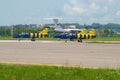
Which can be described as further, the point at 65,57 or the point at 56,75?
the point at 65,57

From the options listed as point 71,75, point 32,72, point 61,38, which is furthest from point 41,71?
point 61,38

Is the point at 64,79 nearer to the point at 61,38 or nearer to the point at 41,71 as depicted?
the point at 41,71

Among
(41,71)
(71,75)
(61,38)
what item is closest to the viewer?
(71,75)

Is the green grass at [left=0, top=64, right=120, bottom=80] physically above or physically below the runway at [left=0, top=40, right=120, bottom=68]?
above

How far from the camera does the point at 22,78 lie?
11961 millimetres

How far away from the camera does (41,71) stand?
13.6m

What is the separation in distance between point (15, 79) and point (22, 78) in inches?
10.2

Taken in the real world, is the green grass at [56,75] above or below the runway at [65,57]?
above

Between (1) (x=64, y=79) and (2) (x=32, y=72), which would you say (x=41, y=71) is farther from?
(1) (x=64, y=79)

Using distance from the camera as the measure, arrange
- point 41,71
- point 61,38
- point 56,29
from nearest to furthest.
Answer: point 41,71, point 61,38, point 56,29

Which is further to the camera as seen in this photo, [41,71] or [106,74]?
[41,71]

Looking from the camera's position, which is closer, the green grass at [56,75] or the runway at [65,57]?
the green grass at [56,75]

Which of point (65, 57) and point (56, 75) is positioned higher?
point (56, 75)

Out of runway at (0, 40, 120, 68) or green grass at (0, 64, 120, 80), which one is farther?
runway at (0, 40, 120, 68)
